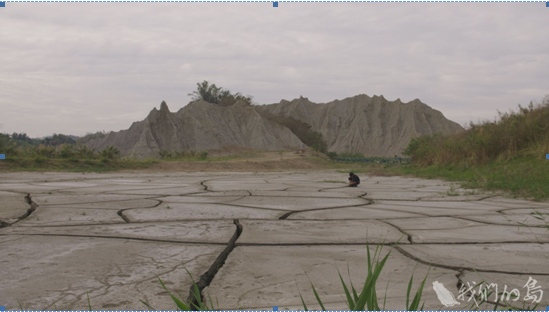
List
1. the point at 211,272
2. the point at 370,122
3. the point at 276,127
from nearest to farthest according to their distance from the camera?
1. the point at 211,272
2. the point at 276,127
3. the point at 370,122

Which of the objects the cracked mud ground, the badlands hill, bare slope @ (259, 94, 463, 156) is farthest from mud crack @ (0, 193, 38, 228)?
bare slope @ (259, 94, 463, 156)

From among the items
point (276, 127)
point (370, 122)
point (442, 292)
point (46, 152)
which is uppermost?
point (370, 122)

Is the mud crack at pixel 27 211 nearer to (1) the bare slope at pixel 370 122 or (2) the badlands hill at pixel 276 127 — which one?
(2) the badlands hill at pixel 276 127

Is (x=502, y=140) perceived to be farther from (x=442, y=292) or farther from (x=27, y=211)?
(x=442, y=292)

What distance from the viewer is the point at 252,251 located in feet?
7.75

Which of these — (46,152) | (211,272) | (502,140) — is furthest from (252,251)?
(46,152)

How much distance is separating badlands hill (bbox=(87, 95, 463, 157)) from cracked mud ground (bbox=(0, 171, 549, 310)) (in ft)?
44.4

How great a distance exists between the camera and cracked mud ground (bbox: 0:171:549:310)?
1736 mm

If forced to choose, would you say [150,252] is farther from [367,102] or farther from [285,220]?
[367,102]

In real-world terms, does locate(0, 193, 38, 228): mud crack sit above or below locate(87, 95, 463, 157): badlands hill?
below

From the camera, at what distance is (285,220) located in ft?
11.3

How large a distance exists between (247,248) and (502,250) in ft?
3.67

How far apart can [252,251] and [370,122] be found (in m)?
45.5

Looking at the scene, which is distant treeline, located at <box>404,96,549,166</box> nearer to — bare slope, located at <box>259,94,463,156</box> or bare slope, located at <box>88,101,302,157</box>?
bare slope, located at <box>88,101,302,157</box>
